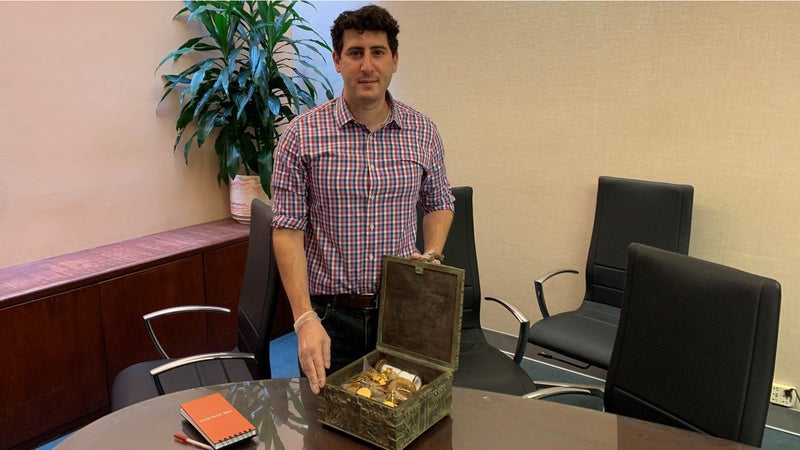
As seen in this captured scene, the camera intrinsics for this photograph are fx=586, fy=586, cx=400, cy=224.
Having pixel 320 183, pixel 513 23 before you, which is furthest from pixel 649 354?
pixel 513 23

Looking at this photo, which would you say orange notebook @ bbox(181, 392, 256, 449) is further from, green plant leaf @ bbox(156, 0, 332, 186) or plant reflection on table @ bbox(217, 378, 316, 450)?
green plant leaf @ bbox(156, 0, 332, 186)

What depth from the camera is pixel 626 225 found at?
2.83 metres

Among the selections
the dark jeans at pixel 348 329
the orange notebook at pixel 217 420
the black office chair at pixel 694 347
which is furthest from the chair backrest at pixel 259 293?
the black office chair at pixel 694 347

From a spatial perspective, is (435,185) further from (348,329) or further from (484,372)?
(484,372)

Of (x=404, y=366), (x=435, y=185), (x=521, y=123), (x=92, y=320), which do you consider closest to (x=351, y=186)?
(x=435, y=185)

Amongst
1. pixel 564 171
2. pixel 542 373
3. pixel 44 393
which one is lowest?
pixel 542 373

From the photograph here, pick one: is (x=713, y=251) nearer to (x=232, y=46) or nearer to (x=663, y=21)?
(x=663, y=21)

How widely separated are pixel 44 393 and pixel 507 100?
2623mm

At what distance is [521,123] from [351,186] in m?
1.80

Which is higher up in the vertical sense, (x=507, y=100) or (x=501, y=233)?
Result: (x=507, y=100)

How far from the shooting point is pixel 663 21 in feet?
8.99

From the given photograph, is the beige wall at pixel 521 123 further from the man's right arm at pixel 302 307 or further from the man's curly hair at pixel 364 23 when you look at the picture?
the man's right arm at pixel 302 307

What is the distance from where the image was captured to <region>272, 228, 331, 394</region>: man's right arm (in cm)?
130

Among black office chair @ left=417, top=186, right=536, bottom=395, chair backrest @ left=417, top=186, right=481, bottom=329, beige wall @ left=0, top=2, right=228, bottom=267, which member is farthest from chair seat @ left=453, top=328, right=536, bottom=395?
beige wall @ left=0, top=2, right=228, bottom=267
